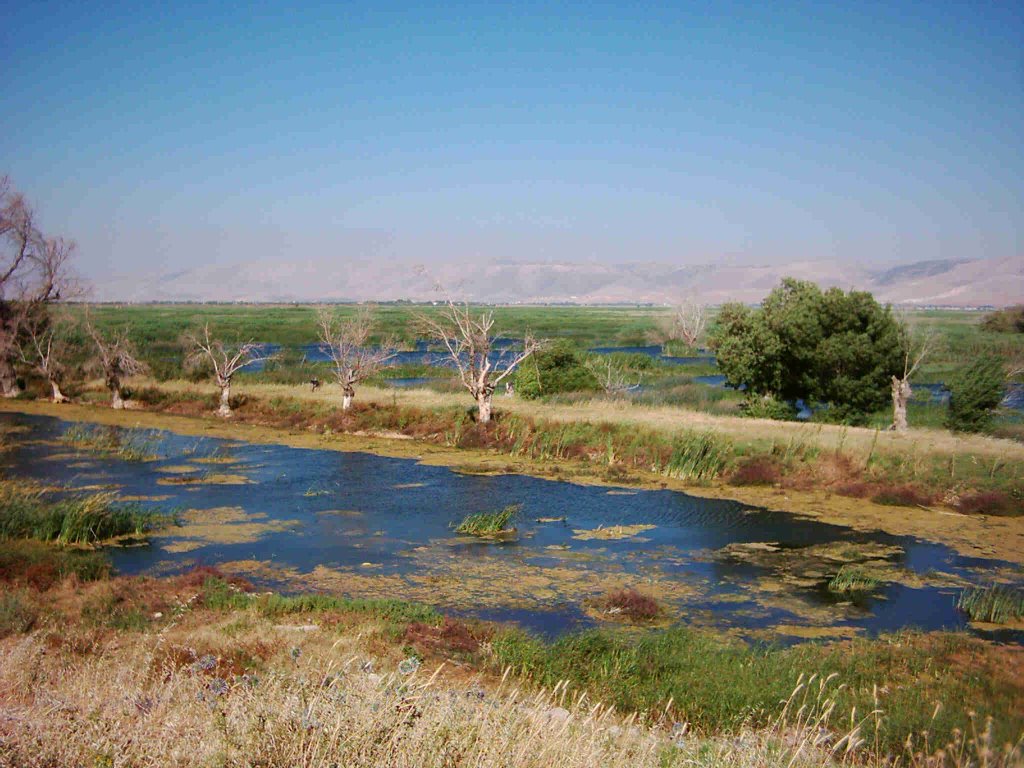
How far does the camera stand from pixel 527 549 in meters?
20.7

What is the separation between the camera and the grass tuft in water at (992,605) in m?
15.7

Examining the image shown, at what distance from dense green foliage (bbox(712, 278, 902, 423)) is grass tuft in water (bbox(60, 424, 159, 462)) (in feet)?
84.1

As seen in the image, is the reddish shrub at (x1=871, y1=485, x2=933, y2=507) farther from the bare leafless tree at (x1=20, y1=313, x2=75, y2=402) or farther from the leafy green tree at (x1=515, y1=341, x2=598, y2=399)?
the bare leafless tree at (x1=20, y1=313, x2=75, y2=402)

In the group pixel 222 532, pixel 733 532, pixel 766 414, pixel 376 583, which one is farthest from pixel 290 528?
pixel 766 414

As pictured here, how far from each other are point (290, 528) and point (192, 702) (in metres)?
16.4

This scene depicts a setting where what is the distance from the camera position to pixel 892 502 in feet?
84.0

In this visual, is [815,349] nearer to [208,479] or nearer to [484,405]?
[484,405]

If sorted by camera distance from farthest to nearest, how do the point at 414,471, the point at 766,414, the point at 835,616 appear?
1. the point at 766,414
2. the point at 414,471
3. the point at 835,616

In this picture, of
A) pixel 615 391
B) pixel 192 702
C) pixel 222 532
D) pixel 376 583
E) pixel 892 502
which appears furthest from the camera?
pixel 615 391

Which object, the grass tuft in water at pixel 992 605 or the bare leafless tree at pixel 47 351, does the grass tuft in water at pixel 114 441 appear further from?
the grass tuft in water at pixel 992 605

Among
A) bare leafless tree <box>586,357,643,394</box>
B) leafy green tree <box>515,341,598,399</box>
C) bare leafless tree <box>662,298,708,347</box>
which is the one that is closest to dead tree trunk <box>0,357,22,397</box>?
leafy green tree <box>515,341,598,399</box>

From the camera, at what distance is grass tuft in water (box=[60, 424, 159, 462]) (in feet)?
106

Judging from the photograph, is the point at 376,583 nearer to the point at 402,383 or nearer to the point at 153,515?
the point at 153,515

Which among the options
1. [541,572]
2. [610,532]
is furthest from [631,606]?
[610,532]
